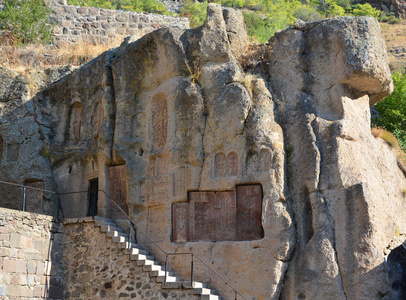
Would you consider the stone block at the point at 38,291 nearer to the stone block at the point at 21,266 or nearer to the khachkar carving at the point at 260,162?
the stone block at the point at 21,266

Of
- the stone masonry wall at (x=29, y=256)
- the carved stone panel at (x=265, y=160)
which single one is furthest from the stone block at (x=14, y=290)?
the carved stone panel at (x=265, y=160)

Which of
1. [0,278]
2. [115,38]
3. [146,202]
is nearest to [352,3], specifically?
[115,38]

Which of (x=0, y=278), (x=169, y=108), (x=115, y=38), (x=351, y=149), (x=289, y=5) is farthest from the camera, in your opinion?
(x=289, y=5)

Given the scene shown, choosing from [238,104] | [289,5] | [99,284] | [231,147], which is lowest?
[99,284]

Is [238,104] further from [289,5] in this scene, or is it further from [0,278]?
→ [289,5]

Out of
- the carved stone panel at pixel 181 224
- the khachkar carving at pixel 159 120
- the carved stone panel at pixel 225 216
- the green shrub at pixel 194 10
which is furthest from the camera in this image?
the green shrub at pixel 194 10

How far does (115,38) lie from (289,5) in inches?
732

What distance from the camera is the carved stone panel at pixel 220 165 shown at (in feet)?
55.3

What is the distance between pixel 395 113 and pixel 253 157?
9676 mm

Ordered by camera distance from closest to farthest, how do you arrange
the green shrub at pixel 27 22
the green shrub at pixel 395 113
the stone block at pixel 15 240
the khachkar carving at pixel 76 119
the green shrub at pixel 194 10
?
the stone block at pixel 15 240, the khachkar carving at pixel 76 119, the green shrub at pixel 395 113, the green shrub at pixel 27 22, the green shrub at pixel 194 10

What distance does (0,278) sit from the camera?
15.5 m

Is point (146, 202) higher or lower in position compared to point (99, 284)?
higher

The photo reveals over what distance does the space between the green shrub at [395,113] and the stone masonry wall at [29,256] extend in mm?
13227

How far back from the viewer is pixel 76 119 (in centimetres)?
2055
